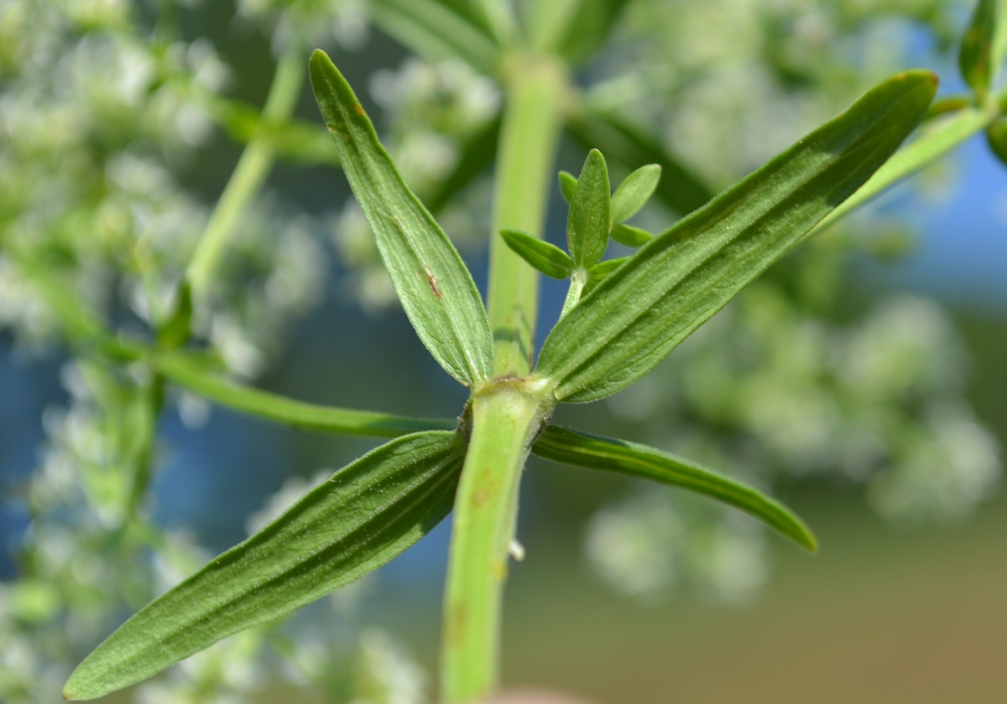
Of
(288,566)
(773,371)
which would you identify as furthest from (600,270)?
(773,371)

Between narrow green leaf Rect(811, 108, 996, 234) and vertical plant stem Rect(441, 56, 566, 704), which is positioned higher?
narrow green leaf Rect(811, 108, 996, 234)

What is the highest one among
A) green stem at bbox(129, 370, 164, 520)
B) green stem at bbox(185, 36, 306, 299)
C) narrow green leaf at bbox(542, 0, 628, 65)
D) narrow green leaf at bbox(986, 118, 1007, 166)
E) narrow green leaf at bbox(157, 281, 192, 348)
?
narrow green leaf at bbox(542, 0, 628, 65)

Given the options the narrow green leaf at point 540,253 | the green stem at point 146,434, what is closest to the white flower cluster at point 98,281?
the green stem at point 146,434

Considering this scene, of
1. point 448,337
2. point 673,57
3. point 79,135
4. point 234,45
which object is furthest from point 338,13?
point 234,45

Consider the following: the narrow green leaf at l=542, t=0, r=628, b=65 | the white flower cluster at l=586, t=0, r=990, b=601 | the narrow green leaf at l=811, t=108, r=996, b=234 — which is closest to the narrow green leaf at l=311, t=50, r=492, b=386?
the narrow green leaf at l=811, t=108, r=996, b=234

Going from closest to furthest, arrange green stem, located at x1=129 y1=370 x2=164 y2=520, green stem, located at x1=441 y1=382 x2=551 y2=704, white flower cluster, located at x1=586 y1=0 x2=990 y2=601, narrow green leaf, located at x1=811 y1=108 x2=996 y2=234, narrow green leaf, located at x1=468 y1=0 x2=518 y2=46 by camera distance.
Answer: green stem, located at x1=441 y1=382 x2=551 y2=704
narrow green leaf, located at x1=811 y1=108 x2=996 y2=234
green stem, located at x1=129 y1=370 x2=164 y2=520
narrow green leaf, located at x1=468 y1=0 x2=518 y2=46
white flower cluster, located at x1=586 y1=0 x2=990 y2=601

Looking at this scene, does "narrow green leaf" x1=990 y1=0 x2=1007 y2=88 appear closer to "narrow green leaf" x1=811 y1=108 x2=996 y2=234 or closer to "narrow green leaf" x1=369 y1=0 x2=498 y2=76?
"narrow green leaf" x1=811 y1=108 x2=996 y2=234

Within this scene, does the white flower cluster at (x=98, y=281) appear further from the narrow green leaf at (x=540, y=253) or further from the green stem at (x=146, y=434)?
the narrow green leaf at (x=540, y=253)

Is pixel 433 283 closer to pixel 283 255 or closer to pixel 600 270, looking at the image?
pixel 600 270
